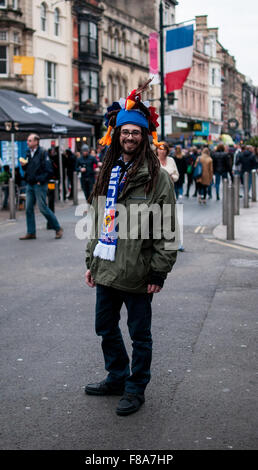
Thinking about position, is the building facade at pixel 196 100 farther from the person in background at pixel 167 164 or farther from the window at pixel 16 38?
the person in background at pixel 167 164

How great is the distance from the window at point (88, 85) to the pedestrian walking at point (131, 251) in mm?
38884

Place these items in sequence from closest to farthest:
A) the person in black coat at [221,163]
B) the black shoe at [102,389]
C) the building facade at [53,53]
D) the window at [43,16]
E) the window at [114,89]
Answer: the black shoe at [102,389], the person in black coat at [221,163], the building facade at [53,53], the window at [43,16], the window at [114,89]

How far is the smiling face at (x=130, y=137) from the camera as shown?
3.93m

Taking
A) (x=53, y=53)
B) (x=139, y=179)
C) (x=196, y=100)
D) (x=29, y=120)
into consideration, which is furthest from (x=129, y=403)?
(x=196, y=100)

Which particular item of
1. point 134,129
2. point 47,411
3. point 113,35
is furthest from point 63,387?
point 113,35

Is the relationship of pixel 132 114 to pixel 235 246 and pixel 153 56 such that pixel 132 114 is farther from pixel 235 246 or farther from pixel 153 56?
pixel 153 56

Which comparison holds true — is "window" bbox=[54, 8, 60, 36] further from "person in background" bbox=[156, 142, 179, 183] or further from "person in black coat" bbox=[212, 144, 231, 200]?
"person in background" bbox=[156, 142, 179, 183]

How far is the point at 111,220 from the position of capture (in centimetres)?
396

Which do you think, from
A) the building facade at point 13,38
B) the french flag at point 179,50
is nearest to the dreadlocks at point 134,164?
the french flag at point 179,50

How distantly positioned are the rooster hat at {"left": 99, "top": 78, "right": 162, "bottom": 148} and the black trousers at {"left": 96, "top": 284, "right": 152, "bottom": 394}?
39.6 inches

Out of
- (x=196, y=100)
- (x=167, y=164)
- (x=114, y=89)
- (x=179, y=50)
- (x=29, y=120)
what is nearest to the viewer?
(x=167, y=164)

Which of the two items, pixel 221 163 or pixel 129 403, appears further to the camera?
pixel 221 163

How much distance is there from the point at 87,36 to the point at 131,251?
133 feet

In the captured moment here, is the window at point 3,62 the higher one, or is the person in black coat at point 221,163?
the window at point 3,62
